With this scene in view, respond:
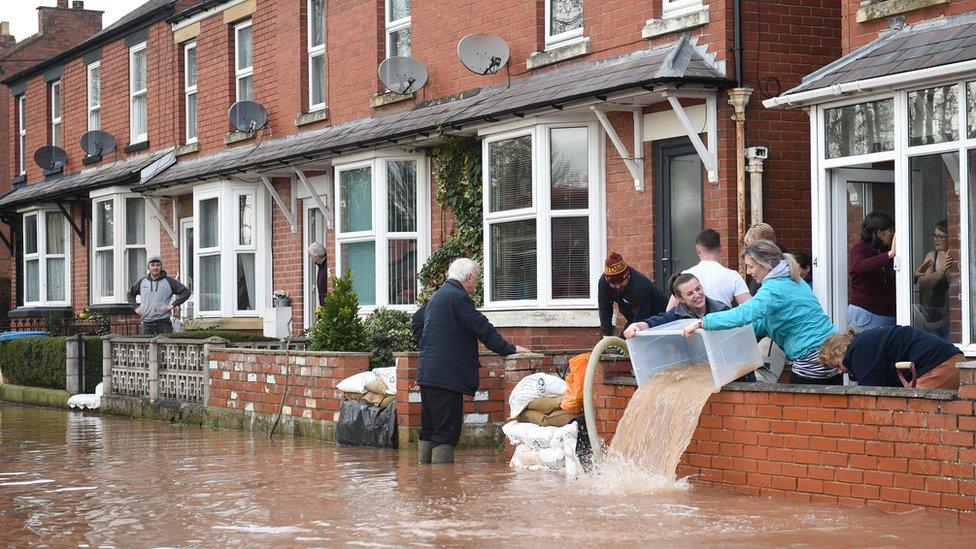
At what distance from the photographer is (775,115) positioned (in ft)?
45.2

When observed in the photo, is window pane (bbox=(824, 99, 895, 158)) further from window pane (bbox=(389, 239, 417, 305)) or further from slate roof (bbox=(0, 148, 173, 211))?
slate roof (bbox=(0, 148, 173, 211))

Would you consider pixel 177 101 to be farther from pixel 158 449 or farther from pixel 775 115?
pixel 775 115

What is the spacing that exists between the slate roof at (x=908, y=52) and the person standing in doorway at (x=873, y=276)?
1174 mm

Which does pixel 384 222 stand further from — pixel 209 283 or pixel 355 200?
pixel 209 283

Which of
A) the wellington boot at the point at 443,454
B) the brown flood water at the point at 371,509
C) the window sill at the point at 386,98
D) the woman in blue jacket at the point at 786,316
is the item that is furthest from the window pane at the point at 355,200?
the woman in blue jacket at the point at 786,316

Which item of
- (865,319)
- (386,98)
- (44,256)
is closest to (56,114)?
(44,256)

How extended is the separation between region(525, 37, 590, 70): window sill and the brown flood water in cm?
499

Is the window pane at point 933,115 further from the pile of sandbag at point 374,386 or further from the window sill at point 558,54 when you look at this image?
the pile of sandbag at point 374,386

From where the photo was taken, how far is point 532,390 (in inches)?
455

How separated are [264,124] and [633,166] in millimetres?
8798

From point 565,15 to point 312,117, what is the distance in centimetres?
575

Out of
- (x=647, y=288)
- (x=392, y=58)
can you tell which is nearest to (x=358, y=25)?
(x=392, y=58)

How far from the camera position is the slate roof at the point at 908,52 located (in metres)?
10.9

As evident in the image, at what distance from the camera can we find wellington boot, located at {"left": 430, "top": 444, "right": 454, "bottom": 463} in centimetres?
1175
